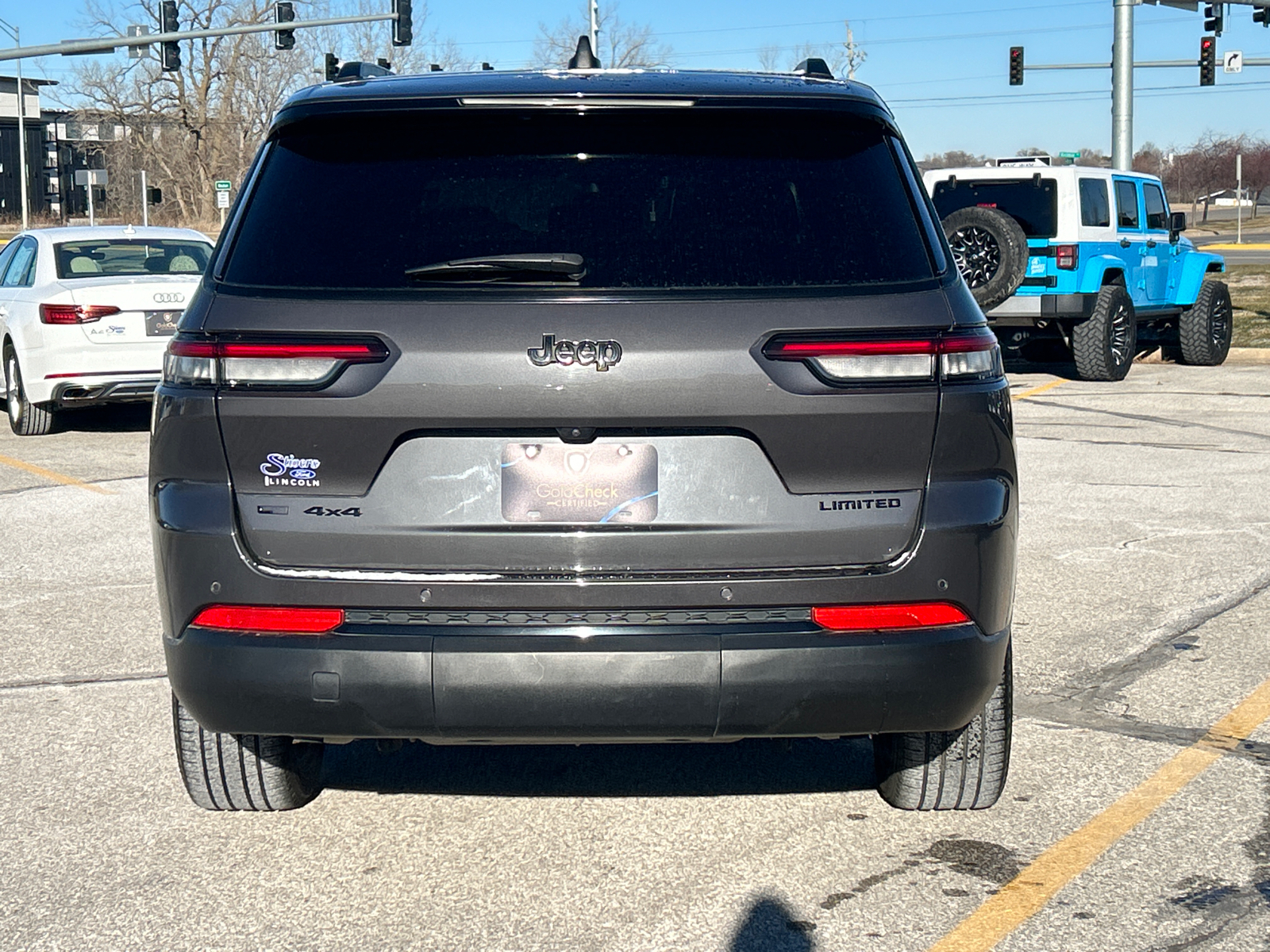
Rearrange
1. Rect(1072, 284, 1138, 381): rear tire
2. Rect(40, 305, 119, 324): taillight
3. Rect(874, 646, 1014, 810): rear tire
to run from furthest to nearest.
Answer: Rect(1072, 284, 1138, 381): rear tire
Rect(40, 305, 119, 324): taillight
Rect(874, 646, 1014, 810): rear tire

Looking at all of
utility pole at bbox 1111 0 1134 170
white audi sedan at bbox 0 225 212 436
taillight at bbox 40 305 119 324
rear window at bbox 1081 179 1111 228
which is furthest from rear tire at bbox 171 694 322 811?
utility pole at bbox 1111 0 1134 170

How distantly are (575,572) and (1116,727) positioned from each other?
2309 millimetres

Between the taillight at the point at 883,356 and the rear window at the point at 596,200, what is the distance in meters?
0.14

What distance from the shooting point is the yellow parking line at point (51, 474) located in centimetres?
958

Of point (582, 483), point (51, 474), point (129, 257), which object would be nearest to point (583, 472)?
point (582, 483)

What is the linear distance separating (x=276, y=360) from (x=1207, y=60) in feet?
106

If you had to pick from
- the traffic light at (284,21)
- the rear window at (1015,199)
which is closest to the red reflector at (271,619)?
the rear window at (1015,199)

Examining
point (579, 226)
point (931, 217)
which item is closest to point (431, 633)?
point (579, 226)

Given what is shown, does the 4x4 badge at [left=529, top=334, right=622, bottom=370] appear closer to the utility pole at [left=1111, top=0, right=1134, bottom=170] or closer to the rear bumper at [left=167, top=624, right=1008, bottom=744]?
the rear bumper at [left=167, top=624, right=1008, bottom=744]

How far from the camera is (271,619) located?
3207 millimetres

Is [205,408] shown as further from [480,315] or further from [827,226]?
[827,226]

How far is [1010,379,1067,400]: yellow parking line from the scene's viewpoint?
15.1m

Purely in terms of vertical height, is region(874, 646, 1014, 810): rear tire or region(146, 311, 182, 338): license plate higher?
region(146, 311, 182, 338): license plate

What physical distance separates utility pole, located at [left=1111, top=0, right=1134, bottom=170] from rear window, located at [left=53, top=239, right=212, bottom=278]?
16.3 metres
